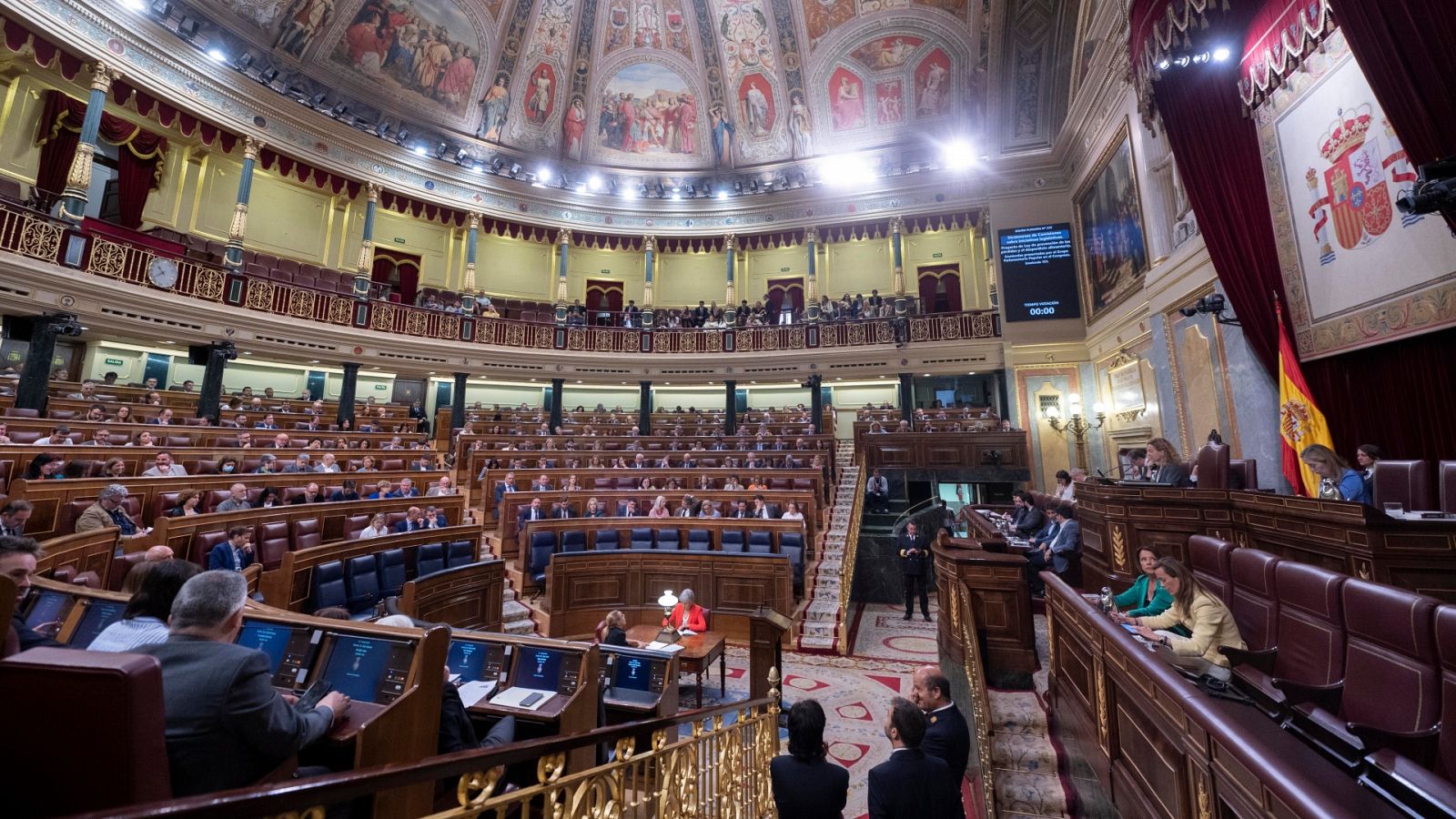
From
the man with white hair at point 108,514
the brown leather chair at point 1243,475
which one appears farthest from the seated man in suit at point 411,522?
the brown leather chair at point 1243,475

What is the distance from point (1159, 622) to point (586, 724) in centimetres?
311

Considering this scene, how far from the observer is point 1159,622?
2.99 metres

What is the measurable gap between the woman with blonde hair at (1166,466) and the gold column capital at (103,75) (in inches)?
663

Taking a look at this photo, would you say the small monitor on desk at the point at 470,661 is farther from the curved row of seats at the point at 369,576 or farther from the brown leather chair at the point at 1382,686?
the brown leather chair at the point at 1382,686

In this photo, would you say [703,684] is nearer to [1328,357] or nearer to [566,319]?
[1328,357]

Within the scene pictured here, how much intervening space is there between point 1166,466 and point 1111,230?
7.20 metres

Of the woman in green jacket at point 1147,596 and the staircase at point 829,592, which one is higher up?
the woman in green jacket at point 1147,596

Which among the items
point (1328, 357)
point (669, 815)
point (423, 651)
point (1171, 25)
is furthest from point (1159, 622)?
point (1171, 25)

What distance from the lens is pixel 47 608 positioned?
303cm

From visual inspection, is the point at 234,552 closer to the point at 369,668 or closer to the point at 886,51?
the point at 369,668

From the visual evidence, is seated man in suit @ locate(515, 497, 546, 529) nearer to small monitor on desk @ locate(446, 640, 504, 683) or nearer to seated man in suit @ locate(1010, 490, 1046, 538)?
small monitor on desk @ locate(446, 640, 504, 683)

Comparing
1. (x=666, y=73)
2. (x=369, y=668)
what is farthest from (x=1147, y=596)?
(x=666, y=73)

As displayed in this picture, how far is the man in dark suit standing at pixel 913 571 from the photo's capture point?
8.09m

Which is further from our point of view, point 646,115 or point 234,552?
point 646,115
